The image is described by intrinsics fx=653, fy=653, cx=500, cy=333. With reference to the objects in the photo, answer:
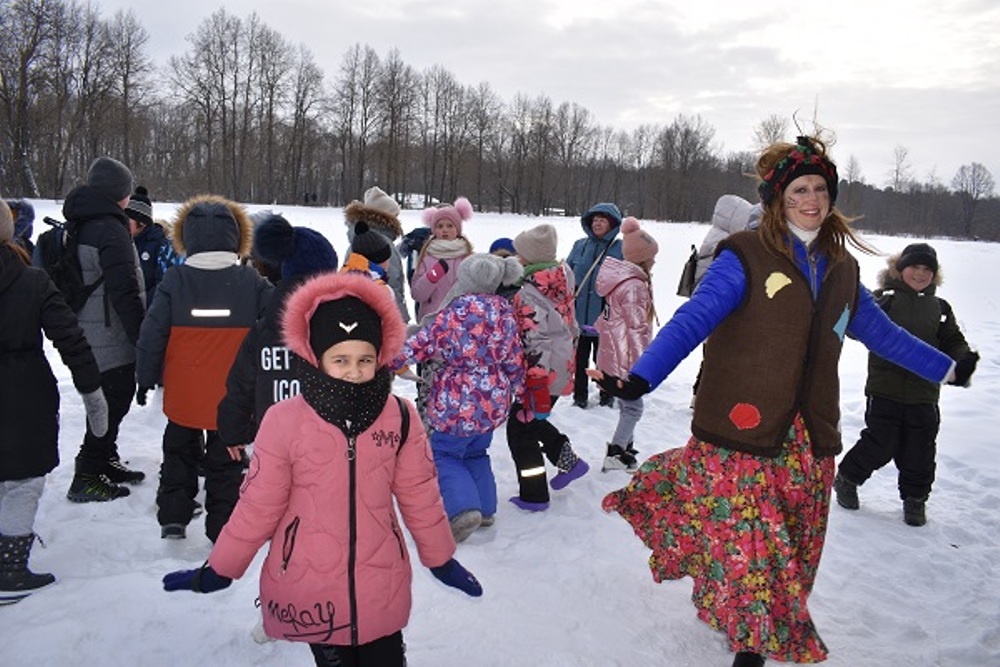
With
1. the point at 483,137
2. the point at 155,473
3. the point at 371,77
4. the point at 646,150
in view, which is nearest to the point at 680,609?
the point at 155,473

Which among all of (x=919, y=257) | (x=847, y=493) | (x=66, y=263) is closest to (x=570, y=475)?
(x=847, y=493)

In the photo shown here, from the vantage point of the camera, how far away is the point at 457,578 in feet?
7.07

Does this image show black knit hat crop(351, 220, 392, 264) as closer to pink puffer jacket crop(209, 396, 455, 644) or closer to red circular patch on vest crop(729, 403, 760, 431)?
pink puffer jacket crop(209, 396, 455, 644)

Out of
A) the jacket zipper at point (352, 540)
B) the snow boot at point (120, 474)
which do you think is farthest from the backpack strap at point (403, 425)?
the snow boot at point (120, 474)

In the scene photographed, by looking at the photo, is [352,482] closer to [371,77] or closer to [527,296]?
[527,296]

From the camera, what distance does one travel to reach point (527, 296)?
4648 mm

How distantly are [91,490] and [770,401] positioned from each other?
3.99m

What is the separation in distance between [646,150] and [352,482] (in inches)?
3157

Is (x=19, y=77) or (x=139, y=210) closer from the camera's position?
(x=139, y=210)

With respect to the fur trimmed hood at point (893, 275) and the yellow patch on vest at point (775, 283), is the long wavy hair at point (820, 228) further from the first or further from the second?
the fur trimmed hood at point (893, 275)

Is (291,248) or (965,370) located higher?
(291,248)

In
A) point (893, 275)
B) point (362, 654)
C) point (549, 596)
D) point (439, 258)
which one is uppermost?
point (893, 275)

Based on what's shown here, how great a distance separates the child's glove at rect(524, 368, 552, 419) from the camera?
437 centimetres

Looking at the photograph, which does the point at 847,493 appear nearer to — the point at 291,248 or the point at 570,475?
the point at 570,475
